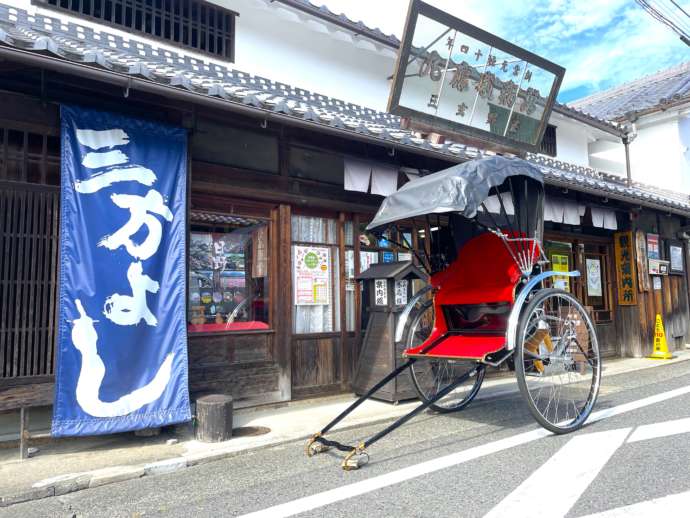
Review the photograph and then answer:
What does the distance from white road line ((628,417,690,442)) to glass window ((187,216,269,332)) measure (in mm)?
4348

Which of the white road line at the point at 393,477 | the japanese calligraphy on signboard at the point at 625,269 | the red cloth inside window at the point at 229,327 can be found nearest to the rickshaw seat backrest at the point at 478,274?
the white road line at the point at 393,477

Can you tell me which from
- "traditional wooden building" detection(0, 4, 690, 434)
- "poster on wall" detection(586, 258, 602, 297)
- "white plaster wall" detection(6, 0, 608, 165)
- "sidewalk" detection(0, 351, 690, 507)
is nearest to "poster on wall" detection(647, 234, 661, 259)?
"poster on wall" detection(586, 258, 602, 297)

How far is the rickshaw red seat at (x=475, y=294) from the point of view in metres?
5.13

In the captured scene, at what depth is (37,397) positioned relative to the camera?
475 centimetres

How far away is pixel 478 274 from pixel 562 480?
242 centimetres

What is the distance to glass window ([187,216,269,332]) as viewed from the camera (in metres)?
6.42

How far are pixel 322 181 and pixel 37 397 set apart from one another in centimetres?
436

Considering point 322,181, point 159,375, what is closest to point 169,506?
point 159,375

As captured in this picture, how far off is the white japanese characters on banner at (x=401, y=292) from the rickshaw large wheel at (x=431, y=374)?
1.60ft

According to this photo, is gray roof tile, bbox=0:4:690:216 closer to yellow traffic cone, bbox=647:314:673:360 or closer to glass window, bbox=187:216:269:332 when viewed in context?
glass window, bbox=187:216:269:332

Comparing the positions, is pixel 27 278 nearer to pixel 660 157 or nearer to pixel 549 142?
pixel 549 142

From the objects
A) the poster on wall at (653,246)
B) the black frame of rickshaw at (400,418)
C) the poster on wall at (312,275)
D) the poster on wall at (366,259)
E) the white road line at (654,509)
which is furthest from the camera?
the poster on wall at (653,246)

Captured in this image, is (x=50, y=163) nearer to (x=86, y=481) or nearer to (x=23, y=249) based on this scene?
(x=23, y=249)

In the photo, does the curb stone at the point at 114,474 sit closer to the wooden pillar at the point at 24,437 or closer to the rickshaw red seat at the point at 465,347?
the wooden pillar at the point at 24,437
